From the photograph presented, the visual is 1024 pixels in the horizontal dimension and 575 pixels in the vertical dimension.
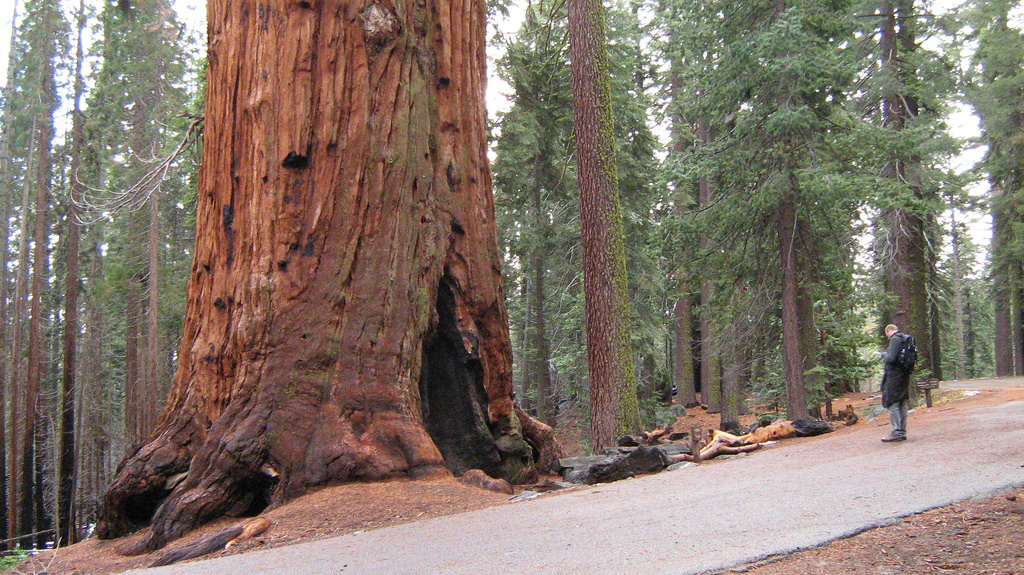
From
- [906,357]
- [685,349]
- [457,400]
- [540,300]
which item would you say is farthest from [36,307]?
[906,357]

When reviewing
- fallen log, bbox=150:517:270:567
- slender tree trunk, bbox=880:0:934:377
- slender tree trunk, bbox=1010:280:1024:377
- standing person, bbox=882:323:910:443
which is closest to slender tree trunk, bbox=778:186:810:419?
standing person, bbox=882:323:910:443

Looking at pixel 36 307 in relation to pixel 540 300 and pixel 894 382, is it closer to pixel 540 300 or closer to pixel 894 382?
pixel 540 300

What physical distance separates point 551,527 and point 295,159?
4.76m

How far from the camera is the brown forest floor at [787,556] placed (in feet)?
11.4

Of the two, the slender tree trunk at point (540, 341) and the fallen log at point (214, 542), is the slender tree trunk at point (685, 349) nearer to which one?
the slender tree trunk at point (540, 341)

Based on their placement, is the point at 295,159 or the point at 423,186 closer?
the point at 295,159

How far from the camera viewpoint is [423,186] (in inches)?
305

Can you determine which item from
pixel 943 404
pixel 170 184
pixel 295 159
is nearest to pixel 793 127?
pixel 943 404

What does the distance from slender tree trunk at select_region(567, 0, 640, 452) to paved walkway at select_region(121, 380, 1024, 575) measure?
2.81 metres

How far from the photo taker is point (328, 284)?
279 inches

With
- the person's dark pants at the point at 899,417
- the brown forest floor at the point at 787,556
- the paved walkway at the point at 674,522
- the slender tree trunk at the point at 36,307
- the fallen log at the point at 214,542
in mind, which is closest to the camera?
the brown forest floor at the point at 787,556

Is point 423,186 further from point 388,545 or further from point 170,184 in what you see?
point 170,184

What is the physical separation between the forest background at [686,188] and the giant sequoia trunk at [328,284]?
113 inches

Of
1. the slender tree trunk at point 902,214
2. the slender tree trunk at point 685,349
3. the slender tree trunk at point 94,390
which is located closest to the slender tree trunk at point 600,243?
the slender tree trunk at point 902,214
